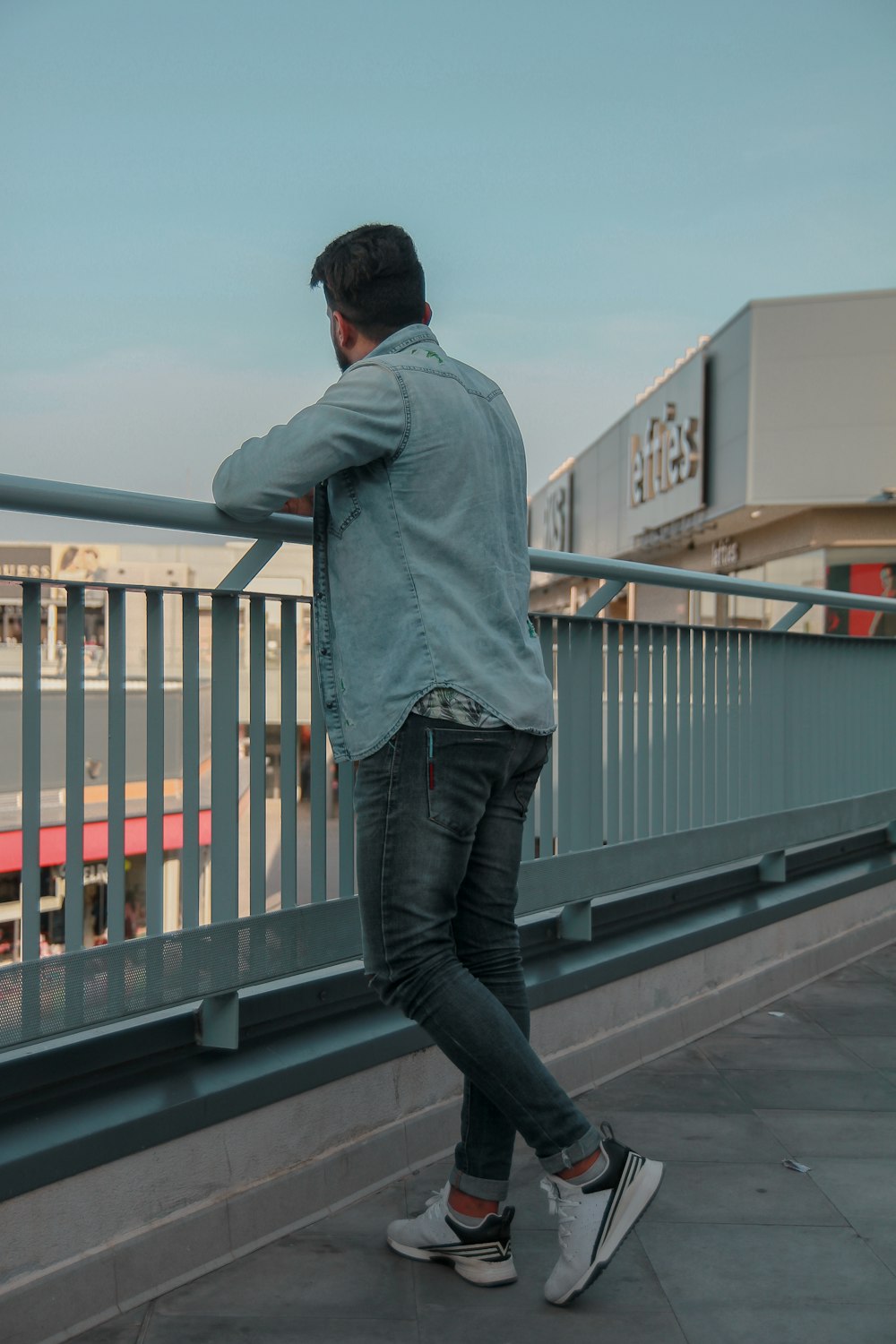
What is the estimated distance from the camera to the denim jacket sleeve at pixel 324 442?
208cm

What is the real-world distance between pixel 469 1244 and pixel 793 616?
3.39 metres

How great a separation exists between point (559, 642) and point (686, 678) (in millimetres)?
785

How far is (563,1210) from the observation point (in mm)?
2238

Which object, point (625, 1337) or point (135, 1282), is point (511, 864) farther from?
point (135, 1282)

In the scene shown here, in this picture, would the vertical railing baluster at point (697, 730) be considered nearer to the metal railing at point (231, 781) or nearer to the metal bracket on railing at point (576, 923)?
the metal railing at point (231, 781)

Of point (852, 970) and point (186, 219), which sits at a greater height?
point (186, 219)

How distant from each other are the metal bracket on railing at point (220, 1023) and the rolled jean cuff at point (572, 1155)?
0.72m

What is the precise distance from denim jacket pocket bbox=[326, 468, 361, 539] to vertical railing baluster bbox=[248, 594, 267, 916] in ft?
1.45

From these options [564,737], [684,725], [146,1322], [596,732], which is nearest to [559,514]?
[684,725]

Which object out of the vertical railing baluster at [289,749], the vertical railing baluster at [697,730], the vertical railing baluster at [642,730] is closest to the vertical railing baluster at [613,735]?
the vertical railing baluster at [642,730]

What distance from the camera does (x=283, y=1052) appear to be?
8.75ft

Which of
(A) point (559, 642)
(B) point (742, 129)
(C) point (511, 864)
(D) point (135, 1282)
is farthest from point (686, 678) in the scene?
(B) point (742, 129)

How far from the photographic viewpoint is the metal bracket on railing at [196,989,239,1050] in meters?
2.58

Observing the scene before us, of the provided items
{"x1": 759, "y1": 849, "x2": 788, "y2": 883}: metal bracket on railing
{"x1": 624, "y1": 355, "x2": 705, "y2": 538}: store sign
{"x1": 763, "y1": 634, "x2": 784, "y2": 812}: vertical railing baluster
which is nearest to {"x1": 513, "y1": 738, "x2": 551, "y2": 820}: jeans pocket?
{"x1": 763, "y1": 634, "x2": 784, "y2": 812}: vertical railing baluster
